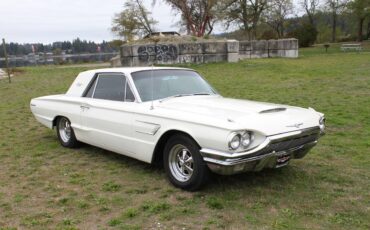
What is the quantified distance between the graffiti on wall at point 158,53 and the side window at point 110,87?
677 inches

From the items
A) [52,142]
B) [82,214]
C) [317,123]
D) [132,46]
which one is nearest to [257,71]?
[132,46]

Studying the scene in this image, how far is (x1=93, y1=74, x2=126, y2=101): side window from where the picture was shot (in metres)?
5.86

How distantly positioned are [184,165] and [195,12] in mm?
35077

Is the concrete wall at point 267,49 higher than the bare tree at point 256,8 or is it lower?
lower

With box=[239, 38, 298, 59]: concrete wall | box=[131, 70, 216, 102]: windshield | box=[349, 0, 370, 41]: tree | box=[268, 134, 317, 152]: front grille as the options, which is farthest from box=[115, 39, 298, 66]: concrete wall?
box=[349, 0, 370, 41]: tree

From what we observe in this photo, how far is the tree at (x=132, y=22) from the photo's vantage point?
56.2 meters

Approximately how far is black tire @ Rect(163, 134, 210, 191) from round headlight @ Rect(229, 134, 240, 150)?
0.44m

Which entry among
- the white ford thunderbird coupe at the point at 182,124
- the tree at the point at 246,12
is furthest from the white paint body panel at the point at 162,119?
the tree at the point at 246,12

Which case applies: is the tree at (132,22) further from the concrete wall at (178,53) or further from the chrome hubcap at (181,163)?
the chrome hubcap at (181,163)

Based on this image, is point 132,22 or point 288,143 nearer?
point 288,143

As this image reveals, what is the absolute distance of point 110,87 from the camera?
6148mm

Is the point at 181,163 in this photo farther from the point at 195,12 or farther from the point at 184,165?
the point at 195,12

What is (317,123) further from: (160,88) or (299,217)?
(160,88)

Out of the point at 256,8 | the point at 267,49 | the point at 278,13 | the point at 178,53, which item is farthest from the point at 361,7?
the point at 178,53
